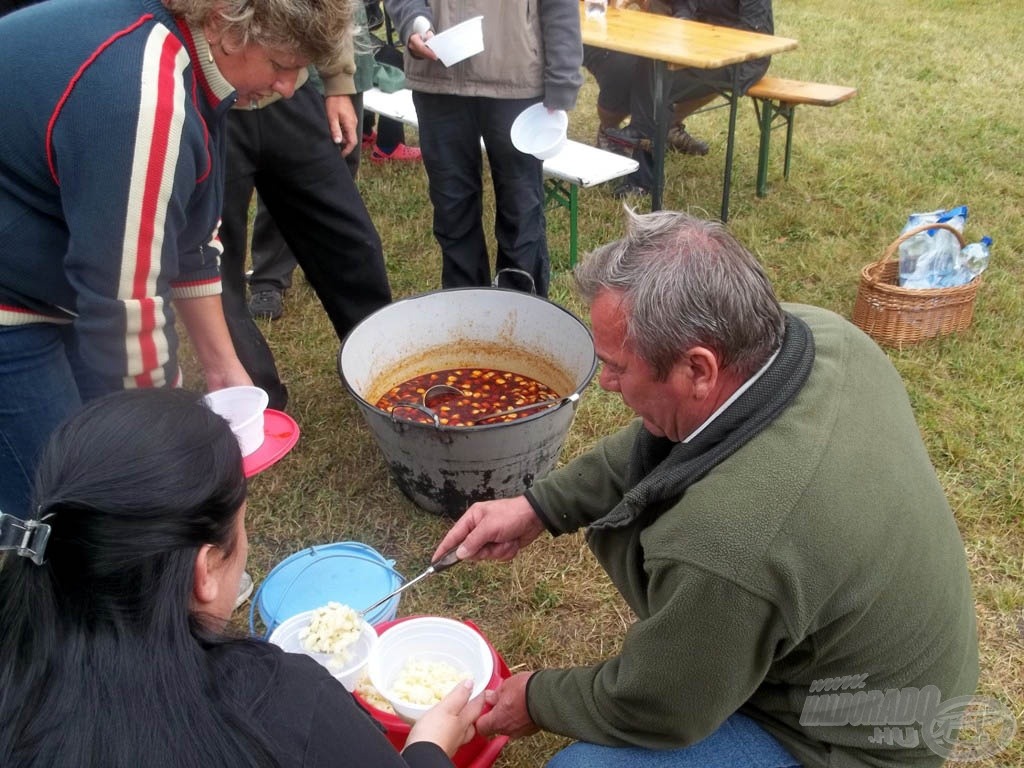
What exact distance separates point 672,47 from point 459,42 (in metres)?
1.63

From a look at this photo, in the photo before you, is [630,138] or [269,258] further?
[630,138]

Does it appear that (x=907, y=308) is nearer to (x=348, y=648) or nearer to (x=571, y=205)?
(x=571, y=205)

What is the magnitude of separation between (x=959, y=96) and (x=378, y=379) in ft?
19.7

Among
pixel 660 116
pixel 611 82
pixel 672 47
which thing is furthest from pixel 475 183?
pixel 611 82

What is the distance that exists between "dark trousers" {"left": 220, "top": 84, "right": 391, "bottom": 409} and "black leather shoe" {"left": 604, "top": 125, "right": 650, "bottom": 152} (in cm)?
292

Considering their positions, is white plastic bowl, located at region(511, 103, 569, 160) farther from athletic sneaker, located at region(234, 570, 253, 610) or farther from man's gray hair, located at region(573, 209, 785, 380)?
man's gray hair, located at region(573, 209, 785, 380)

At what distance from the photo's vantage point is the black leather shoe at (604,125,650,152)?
567 cm

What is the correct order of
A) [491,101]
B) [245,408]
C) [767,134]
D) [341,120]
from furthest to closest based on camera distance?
[767,134], [491,101], [341,120], [245,408]

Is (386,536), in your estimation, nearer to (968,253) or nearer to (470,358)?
(470,358)

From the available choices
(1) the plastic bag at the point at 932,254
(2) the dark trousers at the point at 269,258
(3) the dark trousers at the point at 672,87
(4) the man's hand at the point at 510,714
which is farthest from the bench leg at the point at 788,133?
(4) the man's hand at the point at 510,714

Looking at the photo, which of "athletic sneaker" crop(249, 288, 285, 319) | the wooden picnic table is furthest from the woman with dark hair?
the wooden picnic table

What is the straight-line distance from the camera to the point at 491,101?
11.7 feet

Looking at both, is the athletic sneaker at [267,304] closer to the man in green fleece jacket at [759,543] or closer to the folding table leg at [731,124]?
the folding table leg at [731,124]

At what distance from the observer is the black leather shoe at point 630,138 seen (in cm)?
567
